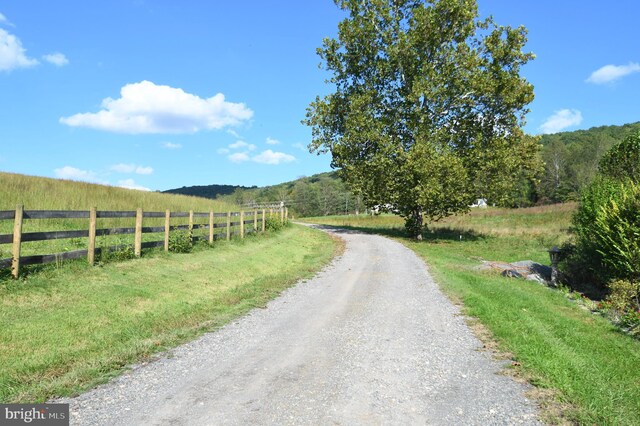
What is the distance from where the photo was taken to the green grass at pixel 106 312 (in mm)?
6062

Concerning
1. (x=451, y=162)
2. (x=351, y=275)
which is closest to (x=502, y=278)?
(x=351, y=275)

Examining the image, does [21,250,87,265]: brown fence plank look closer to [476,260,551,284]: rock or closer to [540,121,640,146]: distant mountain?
[476,260,551,284]: rock

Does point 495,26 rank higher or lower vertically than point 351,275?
higher

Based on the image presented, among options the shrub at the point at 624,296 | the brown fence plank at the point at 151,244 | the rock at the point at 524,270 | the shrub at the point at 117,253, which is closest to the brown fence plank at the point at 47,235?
the shrub at the point at 117,253

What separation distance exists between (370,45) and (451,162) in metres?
11.7

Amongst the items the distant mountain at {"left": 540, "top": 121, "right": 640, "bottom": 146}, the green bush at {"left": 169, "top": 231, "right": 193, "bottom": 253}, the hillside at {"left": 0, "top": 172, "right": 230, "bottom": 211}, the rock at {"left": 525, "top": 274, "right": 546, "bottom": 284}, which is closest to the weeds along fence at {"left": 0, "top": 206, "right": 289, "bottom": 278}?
the green bush at {"left": 169, "top": 231, "right": 193, "bottom": 253}

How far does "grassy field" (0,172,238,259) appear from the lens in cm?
1322

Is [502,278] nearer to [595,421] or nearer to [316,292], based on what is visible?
[316,292]

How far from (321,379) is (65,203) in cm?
1709

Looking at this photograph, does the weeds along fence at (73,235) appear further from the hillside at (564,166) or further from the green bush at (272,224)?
the hillside at (564,166)

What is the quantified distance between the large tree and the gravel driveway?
848 inches

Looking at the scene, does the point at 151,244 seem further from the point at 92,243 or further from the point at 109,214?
the point at 92,243

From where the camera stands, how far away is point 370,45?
109 ft

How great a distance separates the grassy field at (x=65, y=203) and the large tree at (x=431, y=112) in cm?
1402
